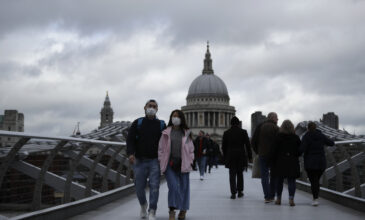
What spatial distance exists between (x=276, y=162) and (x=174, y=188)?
350cm

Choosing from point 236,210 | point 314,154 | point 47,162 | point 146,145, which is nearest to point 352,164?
point 314,154

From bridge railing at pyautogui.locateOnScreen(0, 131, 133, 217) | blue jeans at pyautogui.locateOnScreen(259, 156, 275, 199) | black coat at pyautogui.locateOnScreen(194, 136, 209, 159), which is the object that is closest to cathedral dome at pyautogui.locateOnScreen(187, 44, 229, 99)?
black coat at pyautogui.locateOnScreen(194, 136, 209, 159)

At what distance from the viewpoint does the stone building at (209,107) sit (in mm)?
154875

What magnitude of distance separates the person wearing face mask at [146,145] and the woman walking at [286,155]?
3.36 meters

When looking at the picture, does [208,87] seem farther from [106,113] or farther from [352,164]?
[352,164]

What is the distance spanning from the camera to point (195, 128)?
153m

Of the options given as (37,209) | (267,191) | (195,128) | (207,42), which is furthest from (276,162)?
(207,42)

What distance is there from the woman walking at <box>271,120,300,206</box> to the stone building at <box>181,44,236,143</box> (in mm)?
136706

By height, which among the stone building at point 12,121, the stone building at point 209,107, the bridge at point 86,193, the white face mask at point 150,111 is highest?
the stone building at point 209,107

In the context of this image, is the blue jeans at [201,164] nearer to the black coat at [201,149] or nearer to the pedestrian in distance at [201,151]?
the pedestrian in distance at [201,151]

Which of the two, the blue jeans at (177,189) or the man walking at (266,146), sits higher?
the man walking at (266,146)

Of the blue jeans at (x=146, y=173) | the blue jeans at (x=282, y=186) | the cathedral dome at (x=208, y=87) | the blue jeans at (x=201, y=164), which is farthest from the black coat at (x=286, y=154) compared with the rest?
the cathedral dome at (x=208, y=87)

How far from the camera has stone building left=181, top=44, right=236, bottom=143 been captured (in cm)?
15488

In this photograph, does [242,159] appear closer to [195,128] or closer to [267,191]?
[267,191]
